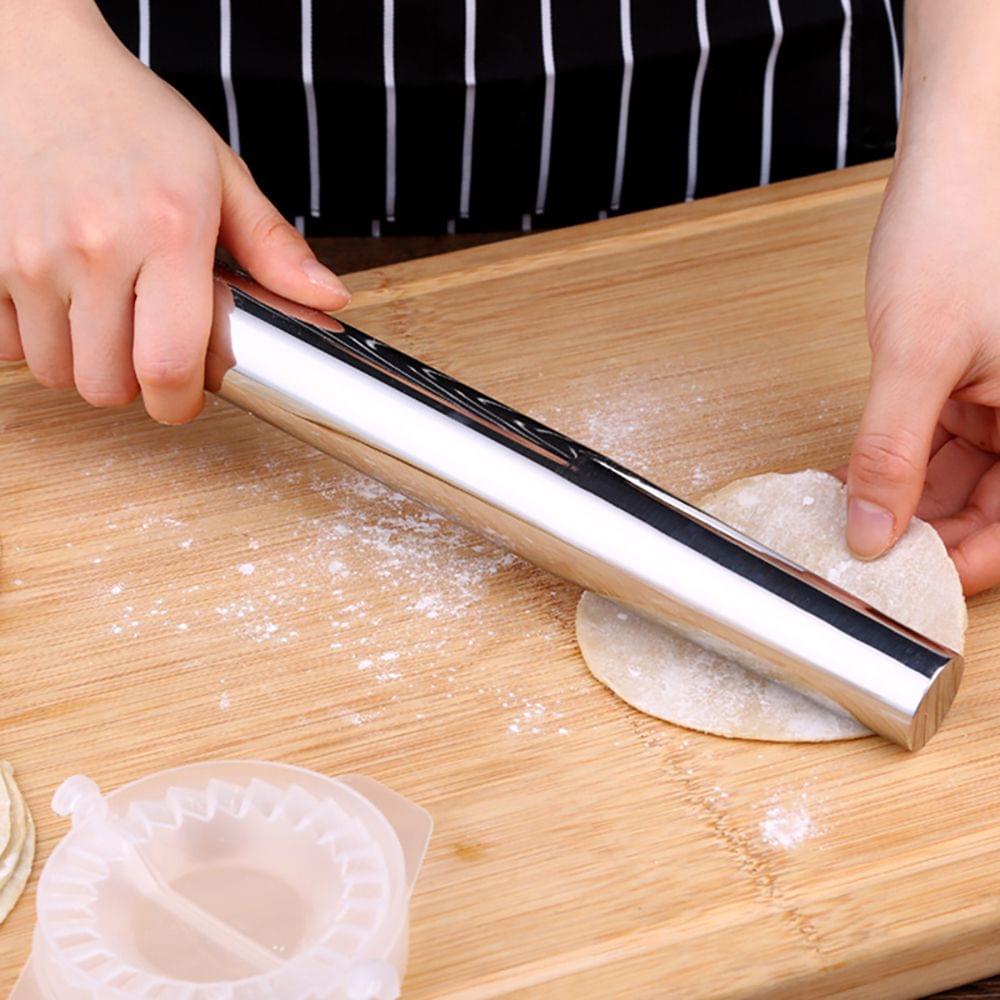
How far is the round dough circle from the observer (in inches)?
33.2

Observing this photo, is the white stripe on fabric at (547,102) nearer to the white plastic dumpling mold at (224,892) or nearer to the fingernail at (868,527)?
the fingernail at (868,527)

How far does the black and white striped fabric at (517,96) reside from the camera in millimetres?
1261

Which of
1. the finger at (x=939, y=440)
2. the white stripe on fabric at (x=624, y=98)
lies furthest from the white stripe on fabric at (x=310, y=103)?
the finger at (x=939, y=440)

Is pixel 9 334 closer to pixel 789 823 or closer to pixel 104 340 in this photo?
pixel 104 340

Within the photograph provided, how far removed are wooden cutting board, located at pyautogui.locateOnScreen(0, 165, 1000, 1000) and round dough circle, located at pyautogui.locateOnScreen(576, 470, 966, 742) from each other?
0.01 meters

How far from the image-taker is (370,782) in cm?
77

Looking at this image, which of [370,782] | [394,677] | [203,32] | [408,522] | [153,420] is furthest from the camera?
[203,32]

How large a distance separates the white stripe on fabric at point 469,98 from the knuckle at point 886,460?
1.89ft

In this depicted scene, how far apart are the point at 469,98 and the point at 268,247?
372 millimetres

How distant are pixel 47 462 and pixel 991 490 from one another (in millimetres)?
680

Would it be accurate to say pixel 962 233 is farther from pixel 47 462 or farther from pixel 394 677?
pixel 47 462

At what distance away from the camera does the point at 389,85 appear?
1.27 m

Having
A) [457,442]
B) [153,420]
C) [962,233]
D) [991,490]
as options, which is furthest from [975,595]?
[153,420]

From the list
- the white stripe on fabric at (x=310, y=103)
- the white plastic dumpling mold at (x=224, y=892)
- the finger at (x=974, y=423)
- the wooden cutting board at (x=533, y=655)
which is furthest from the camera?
the white stripe on fabric at (x=310, y=103)
